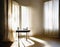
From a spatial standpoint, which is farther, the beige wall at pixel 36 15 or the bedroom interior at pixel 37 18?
the beige wall at pixel 36 15

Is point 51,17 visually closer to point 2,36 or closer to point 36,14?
point 36,14

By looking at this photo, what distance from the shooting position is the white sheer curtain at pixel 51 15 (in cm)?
806

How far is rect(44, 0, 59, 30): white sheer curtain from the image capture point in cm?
806

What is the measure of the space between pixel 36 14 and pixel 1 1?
321 cm

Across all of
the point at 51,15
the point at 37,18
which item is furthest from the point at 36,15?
the point at 51,15

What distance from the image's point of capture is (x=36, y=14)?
891 cm

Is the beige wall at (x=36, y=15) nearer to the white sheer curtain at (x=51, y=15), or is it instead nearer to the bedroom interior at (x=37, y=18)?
the bedroom interior at (x=37, y=18)

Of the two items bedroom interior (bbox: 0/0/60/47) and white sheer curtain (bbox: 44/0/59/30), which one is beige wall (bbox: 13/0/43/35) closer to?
bedroom interior (bbox: 0/0/60/47)

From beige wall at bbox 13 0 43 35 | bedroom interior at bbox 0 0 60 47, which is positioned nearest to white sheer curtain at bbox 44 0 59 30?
bedroom interior at bbox 0 0 60 47

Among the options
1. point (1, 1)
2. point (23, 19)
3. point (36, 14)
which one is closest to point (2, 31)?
point (1, 1)

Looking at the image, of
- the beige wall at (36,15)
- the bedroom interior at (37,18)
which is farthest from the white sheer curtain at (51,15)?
the beige wall at (36,15)

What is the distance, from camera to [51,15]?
8.36 m

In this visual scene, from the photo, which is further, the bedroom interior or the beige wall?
the beige wall

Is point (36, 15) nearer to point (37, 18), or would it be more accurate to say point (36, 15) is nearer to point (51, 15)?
point (37, 18)
